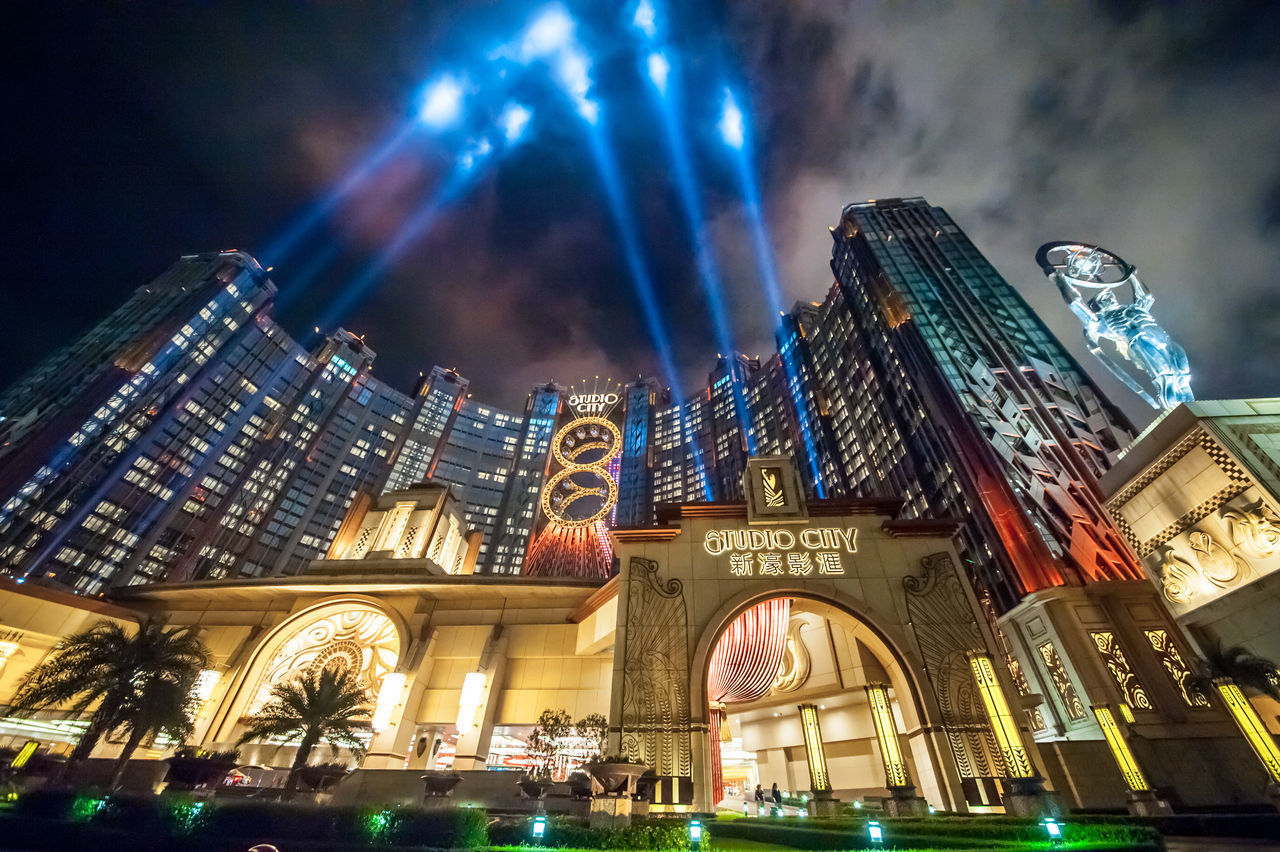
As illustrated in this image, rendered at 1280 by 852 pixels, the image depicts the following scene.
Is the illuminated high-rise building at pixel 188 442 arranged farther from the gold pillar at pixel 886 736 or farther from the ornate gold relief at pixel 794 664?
the gold pillar at pixel 886 736

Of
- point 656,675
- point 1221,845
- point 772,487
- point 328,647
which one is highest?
point 772,487

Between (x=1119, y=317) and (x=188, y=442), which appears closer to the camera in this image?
(x=1119, y=317)

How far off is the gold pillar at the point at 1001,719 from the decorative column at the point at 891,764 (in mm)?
3048

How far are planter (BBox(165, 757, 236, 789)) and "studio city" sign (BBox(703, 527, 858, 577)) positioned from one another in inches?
633

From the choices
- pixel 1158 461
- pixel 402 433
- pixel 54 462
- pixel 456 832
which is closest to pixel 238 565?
pixel 54 462

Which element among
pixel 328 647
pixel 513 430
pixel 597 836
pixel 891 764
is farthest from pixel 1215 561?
pixel 513 430

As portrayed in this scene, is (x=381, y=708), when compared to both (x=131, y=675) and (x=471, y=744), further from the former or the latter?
(x=131, y=675)

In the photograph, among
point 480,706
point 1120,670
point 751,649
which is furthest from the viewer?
point 1120,670

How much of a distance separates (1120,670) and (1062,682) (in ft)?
9.25

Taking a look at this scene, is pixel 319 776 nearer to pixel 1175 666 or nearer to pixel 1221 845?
pixel 1221 845

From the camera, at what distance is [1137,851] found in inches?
345

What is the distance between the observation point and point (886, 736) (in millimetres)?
17969

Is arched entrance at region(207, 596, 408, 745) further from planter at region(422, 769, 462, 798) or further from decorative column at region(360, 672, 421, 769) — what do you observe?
planter at region(422, 769, 462, 798)

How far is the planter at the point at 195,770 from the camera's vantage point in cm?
1233
